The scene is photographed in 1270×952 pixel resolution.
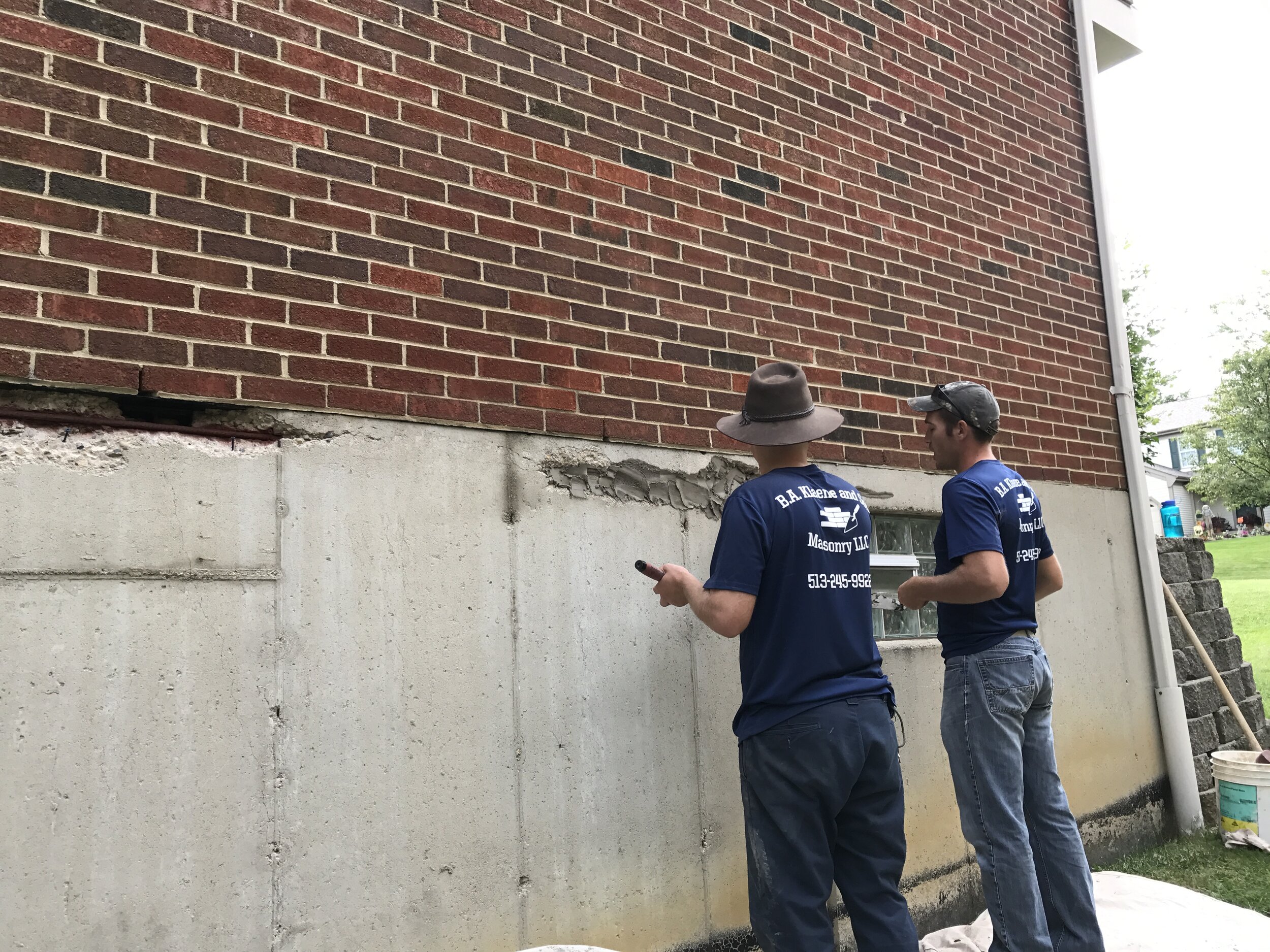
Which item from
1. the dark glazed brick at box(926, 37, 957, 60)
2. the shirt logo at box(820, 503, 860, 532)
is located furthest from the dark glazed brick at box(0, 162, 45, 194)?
the dark glazed brick at box(926, 37, 957, 60)

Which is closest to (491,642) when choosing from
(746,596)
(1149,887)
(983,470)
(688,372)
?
(746,596)

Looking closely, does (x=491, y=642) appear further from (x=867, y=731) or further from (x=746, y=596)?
(x=867, y=731)

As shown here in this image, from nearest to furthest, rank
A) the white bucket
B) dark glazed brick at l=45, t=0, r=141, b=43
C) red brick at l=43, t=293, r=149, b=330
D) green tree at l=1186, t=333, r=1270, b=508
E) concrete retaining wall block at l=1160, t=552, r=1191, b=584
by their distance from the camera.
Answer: red brick at l=43, t=293, r=149, b=330
dark glazed brick at l=45, t=0, r=141, b=43
the white bucket
concrete retaining wall block at l=1160, t=552, r=1191, b=584
green tree at l=1186, t=333, r=1270, b=508

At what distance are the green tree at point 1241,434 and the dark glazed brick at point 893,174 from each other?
4802 cm

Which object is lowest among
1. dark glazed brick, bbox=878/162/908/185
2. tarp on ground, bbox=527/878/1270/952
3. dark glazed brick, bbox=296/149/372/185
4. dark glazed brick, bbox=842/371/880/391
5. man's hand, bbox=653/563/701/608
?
tarp on ground, bbox=527/878/1270/952

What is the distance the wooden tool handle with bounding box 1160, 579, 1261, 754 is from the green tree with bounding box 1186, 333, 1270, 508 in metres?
45.5

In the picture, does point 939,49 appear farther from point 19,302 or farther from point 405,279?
point 19,302

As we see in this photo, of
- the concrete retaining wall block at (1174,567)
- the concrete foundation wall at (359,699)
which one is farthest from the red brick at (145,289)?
the concrete retaining wall block at (1174,567)

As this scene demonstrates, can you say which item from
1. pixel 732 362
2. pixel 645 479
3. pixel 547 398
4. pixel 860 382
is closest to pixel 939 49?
pixel 860 382

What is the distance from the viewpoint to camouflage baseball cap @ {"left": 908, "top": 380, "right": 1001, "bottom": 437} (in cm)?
370

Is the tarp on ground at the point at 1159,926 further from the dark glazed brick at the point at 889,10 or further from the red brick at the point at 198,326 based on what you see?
the dark glazed brick at the point at 889,10

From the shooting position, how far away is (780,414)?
3168 mm

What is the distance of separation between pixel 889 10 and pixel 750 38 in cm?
120

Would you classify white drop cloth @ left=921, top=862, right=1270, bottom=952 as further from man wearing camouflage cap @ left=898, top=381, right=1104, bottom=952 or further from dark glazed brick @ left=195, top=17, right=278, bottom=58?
dark glazed brick @ left=195, top=17, right=278, bottom=58
